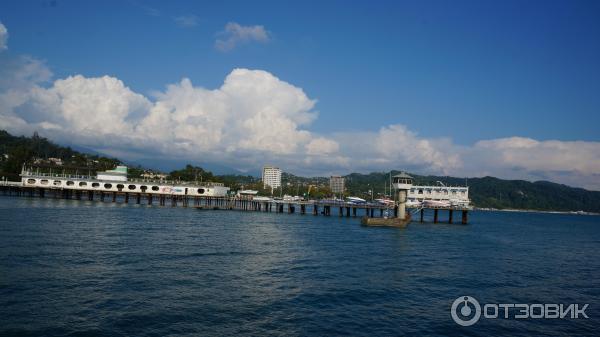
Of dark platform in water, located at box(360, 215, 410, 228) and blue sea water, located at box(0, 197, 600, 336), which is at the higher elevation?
dark platform in water, located at box(360, 215, 410, 228)

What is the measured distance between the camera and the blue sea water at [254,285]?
2005 centimetres

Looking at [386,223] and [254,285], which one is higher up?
[386,223]

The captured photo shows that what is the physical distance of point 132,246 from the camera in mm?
38594

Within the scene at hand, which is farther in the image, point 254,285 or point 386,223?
point 386,223

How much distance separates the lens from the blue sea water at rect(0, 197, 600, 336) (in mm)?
20047

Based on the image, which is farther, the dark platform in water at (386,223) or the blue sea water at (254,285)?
the dark platform in water at (386,223)

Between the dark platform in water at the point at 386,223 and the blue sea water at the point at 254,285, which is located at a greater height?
the dark platform in water at the point at 386,223

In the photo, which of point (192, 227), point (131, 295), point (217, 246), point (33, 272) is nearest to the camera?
point (131, 295)

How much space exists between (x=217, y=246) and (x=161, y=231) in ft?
40.5

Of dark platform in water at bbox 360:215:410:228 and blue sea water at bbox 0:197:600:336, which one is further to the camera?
dark platform in water at bbox 360:215:410:228

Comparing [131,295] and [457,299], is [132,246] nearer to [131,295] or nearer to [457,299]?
[131,295]

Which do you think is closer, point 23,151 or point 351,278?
point 351,278

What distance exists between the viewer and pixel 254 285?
27.1m

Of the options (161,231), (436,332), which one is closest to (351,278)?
(436,332)
